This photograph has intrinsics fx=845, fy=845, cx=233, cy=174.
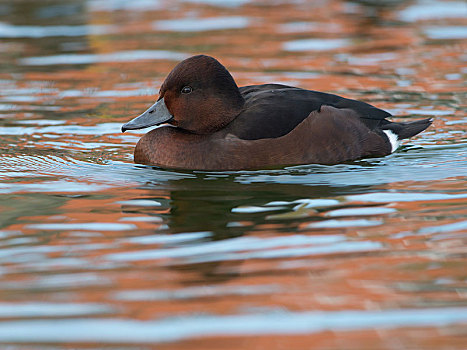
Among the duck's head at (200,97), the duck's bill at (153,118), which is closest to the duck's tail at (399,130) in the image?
the duck's head at (200,97)

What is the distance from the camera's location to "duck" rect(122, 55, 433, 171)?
241 inches

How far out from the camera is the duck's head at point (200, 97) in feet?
20.7

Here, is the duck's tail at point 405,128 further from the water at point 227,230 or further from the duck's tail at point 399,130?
the water at point 227,230

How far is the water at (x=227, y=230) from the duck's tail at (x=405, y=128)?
124mm

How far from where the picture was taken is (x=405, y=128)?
22.9 ft

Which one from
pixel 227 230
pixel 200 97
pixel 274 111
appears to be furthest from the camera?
pixel 200 97

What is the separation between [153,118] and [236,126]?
2.16 ft

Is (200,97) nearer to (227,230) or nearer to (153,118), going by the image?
(153,118)

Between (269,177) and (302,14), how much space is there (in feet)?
30.2

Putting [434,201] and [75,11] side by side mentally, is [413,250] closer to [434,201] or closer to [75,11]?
[434,201]

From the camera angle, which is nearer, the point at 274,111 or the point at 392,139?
the point at 274,111

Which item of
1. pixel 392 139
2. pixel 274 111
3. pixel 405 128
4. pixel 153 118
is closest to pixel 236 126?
pixel 274 111

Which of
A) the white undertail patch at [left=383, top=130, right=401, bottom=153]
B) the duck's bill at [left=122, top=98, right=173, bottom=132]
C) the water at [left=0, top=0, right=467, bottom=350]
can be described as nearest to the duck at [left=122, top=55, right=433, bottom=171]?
the duck's bill at [left=122, top=98, right=173, bottom=132]

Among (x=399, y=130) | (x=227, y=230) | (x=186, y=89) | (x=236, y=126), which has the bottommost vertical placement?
(x=227, y=230)
